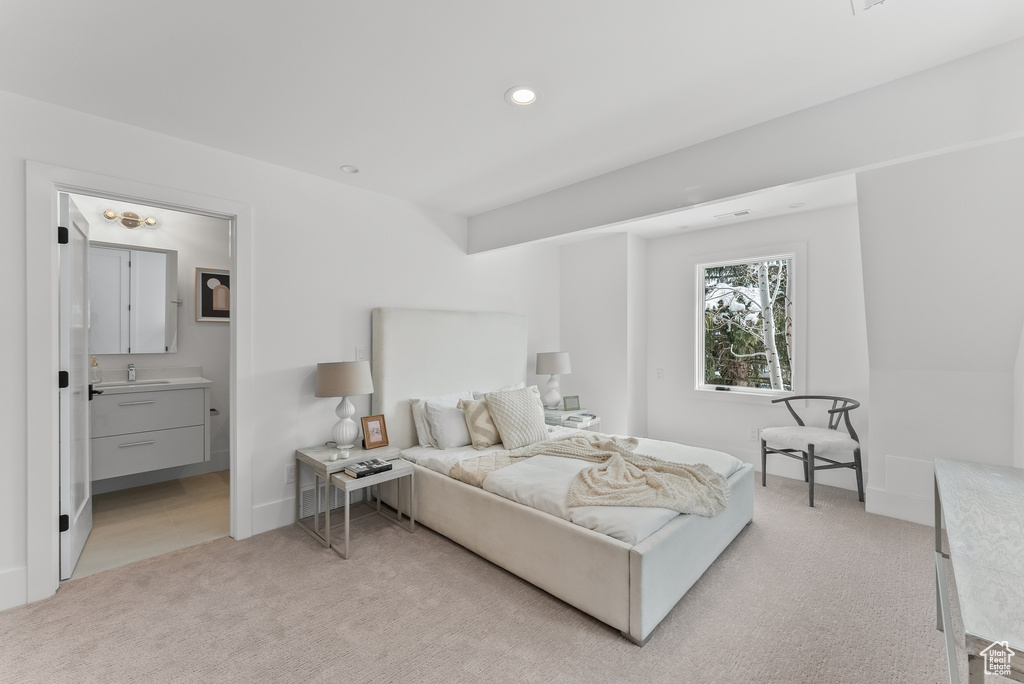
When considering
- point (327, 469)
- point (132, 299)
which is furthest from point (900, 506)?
point (132, 299)

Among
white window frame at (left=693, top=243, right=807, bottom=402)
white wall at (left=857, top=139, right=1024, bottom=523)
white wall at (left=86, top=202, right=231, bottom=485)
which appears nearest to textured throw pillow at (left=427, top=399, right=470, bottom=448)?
white wall at (left=86, top=202, right=231, bottom=485)

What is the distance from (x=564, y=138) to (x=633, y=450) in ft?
6.94

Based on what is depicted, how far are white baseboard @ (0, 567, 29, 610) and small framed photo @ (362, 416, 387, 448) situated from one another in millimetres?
1719

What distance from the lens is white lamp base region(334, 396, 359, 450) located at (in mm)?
3033

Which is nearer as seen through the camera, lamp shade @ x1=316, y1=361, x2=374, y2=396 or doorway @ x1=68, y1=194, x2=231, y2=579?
lamp shade @ x1=316, y1=361, x2=374, y2=396

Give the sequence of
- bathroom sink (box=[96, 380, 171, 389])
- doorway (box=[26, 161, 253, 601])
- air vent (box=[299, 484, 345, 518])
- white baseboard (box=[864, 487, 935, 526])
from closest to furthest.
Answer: doorway (box=[26, 161, 253, 601])
white baseboard (box=[864, 487, 935, 526])
air vent (box=[299, 484, 345, 518])
bathroom sink (box=[96, 380, 171, 389])

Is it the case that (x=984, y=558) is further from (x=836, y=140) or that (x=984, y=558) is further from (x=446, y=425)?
(x=446, y=425)

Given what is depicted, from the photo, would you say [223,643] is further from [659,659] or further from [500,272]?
[500,272]

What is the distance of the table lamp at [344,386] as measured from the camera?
297 centimetres

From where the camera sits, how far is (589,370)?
502cm

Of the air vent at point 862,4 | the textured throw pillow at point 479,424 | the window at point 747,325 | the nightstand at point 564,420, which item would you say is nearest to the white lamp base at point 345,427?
the textured throw pillow at point 479,424

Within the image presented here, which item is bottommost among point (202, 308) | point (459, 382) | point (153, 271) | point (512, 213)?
point (459, 382)

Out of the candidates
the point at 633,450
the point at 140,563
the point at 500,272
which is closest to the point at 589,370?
the point at 500,272

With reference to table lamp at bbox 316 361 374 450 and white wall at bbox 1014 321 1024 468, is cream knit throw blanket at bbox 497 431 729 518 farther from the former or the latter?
white wall at bbox 1014 321 1024 468
